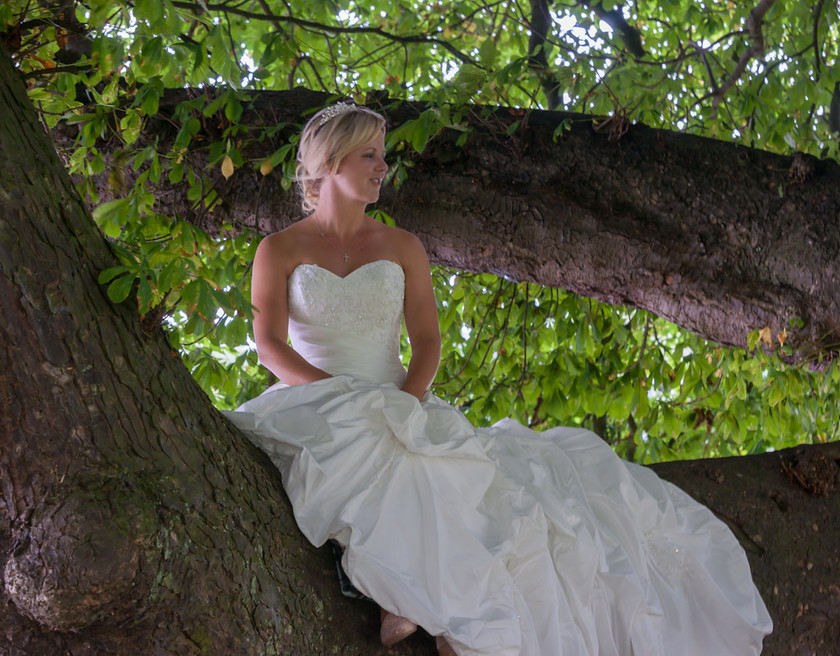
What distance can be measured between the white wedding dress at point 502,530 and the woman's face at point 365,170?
87cm

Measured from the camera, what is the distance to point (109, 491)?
1.91m

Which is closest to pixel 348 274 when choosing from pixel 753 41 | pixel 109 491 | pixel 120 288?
pixel 120 288

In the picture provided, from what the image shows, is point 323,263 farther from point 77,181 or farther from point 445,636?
point 445,636

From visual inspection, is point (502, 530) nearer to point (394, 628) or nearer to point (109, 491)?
point (394, 628)

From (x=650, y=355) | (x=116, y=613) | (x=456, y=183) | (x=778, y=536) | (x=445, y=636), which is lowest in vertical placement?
(x=650, y=355)

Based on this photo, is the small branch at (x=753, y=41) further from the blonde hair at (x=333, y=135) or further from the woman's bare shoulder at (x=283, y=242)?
the woman's bare shoulder at (x=283, y=242)

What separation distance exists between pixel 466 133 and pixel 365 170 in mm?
463

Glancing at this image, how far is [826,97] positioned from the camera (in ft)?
15.7

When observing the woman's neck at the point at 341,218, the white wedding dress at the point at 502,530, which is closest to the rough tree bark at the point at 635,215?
the woman's neck at the point at 341,218

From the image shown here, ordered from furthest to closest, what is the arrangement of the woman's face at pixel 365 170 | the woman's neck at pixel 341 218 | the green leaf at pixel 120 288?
the woman's neck at pixel 341 218
the woman's face at pixel 365 170
the green leaf at pixel 120 288

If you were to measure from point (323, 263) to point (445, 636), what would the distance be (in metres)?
1.52

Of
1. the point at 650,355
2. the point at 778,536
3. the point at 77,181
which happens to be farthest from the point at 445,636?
the point at 650,355

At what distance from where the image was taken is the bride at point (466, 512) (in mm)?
2316

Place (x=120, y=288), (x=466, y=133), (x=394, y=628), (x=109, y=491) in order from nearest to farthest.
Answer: (x=109, y=491), (x=120, y=288), (x=394, y=628), (x=466, y=133)
